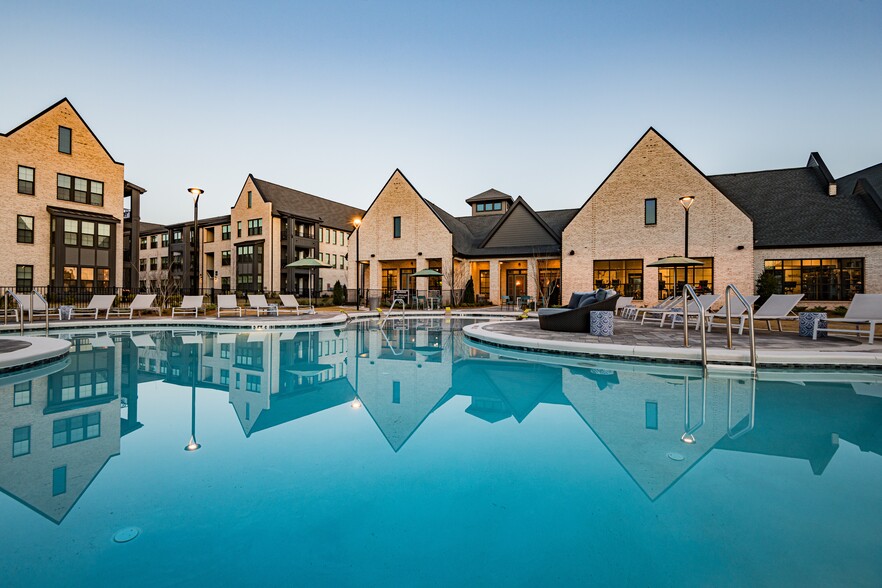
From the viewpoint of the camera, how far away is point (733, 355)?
24.0 ft

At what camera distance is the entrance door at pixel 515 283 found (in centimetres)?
2927

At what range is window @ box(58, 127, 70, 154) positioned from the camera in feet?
79.6

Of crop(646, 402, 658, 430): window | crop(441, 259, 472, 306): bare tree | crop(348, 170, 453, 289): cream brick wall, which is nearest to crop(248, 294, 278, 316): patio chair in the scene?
crop(348, 170, 453, 289): cream brick wall

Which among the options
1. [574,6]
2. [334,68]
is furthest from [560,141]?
[334,68]

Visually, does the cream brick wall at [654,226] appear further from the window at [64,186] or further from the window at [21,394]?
the window at [64,186]

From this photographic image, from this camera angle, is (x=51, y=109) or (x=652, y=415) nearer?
(x=652, y=415)

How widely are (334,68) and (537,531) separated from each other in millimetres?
20542

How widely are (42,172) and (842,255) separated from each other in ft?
141

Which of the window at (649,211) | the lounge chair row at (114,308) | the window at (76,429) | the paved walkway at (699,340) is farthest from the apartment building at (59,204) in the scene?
the window at (649,211)

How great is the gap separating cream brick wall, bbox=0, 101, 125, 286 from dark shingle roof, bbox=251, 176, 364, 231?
1204cm

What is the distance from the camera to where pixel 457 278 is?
89.9ft

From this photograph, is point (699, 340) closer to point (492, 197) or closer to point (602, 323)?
point (602, 323)

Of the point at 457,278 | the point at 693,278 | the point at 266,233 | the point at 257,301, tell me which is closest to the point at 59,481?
the point at 257,301

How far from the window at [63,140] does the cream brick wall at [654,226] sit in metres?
30.2
